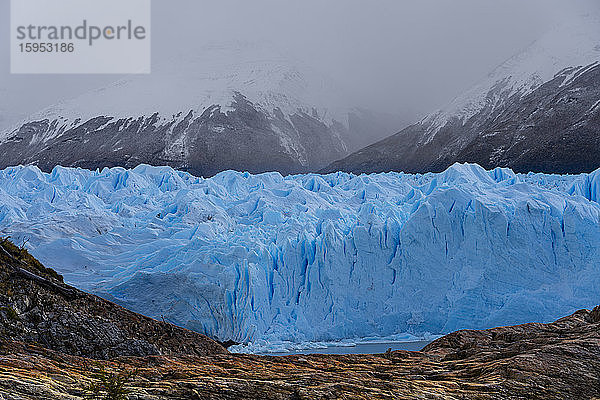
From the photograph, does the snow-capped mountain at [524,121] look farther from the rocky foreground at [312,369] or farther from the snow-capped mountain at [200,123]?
the rocky foreground at [312,369]

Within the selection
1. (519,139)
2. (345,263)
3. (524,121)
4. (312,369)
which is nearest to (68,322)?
(312,369)

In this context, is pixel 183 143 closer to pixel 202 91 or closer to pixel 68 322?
pixel 202 91

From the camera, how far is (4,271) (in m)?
5.44

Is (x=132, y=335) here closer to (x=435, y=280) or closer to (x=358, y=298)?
(x=358, y=298)

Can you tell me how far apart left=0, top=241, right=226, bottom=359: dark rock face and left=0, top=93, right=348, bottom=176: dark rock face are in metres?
36.3

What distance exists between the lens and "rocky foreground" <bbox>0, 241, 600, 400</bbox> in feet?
9.68

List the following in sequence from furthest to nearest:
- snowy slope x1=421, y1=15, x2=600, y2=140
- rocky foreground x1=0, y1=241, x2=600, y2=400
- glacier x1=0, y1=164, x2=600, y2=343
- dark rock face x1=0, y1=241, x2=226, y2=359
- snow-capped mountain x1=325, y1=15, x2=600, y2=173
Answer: snowy slope x1=421, y1=15, x2=600, y2=140
snow-capped mountain x1=325, y1=15, x2=600, y2=173
glacier x1=0, y1=164, x2=600, y2=343
dark rock face x1=0, y1=241, x2=226, y2=359
rocky foreground x1=0, y1=241, x2=600, y2=400

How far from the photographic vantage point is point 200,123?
156 feet

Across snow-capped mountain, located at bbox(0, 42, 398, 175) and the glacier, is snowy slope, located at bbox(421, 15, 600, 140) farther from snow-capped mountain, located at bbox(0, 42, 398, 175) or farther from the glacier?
the glacier

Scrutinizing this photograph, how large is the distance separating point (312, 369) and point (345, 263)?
9518 mm

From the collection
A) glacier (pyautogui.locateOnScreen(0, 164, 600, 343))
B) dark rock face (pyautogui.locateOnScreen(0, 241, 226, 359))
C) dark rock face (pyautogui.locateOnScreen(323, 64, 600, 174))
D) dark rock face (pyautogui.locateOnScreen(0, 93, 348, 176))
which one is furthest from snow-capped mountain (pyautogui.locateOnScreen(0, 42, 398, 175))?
dark rock face (pyautogui.locateOnScreen(0, 241, 226, 359))

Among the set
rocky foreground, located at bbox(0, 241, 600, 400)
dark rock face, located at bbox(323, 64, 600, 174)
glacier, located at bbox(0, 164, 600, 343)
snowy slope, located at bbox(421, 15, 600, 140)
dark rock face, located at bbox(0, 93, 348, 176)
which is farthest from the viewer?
dark rock face, located at bbox(0, 93, 348, 176)

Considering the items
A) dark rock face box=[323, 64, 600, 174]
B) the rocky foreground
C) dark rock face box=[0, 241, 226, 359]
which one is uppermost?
dark rock face box=[323, 64, 600, 174]

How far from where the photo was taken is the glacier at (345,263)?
11.7 meters
